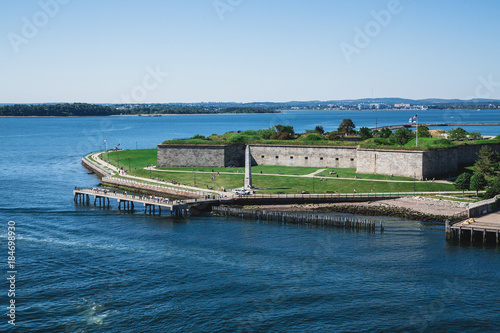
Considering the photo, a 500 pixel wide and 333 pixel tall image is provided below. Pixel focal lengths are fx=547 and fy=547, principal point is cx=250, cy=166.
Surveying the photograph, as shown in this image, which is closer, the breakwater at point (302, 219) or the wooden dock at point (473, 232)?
the wooden dock at point (473, 232)

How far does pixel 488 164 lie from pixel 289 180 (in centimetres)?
2593

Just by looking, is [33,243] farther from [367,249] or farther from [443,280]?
[443,280]

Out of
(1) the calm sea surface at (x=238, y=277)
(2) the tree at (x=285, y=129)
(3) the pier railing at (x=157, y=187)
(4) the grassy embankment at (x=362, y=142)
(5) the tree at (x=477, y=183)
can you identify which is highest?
(2) the tree at (x=285, y=129)

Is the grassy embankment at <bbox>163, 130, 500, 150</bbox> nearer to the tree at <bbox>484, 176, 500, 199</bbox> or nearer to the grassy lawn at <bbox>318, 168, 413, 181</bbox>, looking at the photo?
the grassy lawn at <bbox>318, 168, 413, 181</bbox>

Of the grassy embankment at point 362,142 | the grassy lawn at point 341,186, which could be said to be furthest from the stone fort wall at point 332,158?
the grassy lawn at point 341,186

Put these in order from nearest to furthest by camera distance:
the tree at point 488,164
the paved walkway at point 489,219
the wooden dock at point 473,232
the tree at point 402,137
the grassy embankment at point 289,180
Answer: the wooden dock at point 473,232 < the paved walkway at point 489,219 < the grassy embankment at point 289,180 < the tree at point 488,164 < the tree at point 402,137

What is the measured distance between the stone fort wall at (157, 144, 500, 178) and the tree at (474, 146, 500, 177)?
4373mm

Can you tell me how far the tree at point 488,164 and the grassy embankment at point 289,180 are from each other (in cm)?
749

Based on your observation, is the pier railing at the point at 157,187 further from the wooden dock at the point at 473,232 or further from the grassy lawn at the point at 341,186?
the wooden dock at the point at 473,232

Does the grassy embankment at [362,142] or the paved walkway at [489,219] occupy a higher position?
the grassy embankment at [362,142]

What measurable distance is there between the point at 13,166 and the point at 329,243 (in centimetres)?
7501

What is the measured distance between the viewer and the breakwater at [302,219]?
172 feet

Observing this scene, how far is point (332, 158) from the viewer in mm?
82312

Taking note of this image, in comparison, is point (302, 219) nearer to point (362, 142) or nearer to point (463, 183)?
point (463, 183)
